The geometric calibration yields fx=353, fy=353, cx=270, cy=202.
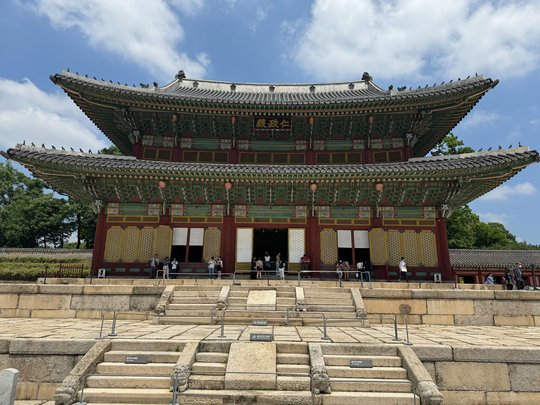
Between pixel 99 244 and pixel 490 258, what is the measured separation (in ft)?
108

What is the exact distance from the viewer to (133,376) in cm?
739

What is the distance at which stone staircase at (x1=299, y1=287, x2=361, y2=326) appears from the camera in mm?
12602

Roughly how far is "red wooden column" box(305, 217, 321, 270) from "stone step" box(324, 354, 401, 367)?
11.5 metres

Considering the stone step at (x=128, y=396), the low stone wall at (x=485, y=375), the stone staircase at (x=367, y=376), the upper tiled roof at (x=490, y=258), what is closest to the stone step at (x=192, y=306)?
the stone step at (x=128, y=396)

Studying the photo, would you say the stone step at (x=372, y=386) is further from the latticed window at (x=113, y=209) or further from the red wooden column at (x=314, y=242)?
the latticed window at (x=113, y=209)

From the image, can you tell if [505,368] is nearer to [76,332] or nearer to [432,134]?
[76,332]

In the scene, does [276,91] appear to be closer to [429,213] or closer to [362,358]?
[429,213]

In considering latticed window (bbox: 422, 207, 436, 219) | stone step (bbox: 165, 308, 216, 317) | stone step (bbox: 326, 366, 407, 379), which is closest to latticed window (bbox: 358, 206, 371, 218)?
latticed window (bbox: 422, 207, 436, 219)

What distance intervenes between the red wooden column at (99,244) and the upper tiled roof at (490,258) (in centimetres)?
2760

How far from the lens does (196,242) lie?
1967 cm

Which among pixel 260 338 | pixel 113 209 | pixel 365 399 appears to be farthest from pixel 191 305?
pixel 113 209

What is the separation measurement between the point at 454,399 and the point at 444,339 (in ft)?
6.38

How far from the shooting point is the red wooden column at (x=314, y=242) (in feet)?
63.7

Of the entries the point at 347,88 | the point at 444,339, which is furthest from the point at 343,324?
the point at 347,88
